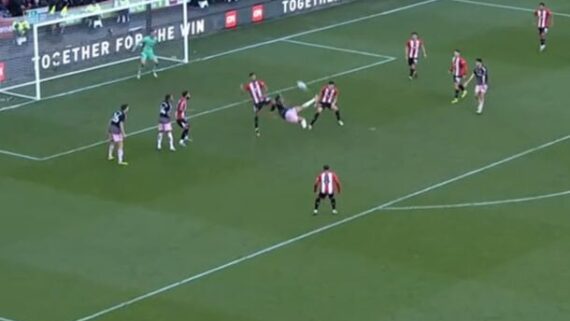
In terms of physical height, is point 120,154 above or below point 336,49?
below

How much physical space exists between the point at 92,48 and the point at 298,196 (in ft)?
56.0

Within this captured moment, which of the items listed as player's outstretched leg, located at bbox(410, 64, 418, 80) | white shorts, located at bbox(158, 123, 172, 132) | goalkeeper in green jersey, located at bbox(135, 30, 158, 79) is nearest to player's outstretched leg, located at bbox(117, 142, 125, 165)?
white shorts, located at bbox(158, 123, 172, 132)

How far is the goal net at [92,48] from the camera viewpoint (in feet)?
187

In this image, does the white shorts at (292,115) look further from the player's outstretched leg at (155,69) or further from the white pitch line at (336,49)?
the white pitch line at (336,49)

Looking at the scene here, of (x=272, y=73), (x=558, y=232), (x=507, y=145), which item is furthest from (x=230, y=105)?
(x=558, y=232)

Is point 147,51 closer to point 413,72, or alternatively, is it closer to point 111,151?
point 413,72

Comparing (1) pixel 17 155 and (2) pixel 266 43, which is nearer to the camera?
(1) pixel 17 155

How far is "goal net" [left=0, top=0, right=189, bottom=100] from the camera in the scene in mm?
56906

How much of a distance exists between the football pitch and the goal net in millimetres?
508

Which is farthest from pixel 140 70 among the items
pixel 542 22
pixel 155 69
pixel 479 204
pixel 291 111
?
pixel 479 204

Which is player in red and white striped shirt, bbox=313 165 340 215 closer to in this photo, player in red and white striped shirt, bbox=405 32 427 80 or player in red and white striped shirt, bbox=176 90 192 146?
player in red and white striped shirt, bbox=176 90 192 146

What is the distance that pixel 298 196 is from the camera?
149 ft

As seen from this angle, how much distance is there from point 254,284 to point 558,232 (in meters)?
8.51

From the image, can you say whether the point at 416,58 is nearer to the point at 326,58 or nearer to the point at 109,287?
the point at 326,58
